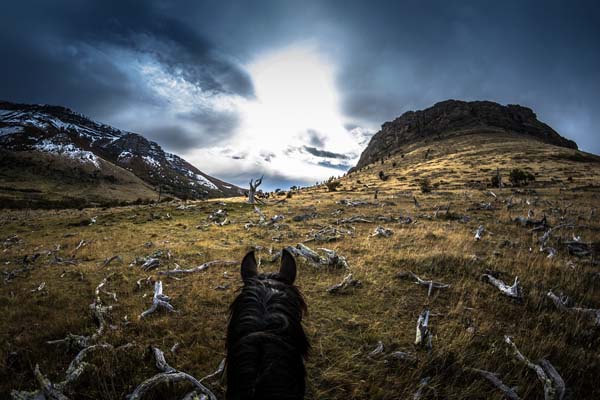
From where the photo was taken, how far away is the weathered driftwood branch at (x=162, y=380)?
2.33m

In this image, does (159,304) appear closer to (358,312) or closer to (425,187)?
(358,312)

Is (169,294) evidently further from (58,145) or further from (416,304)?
(58,145)

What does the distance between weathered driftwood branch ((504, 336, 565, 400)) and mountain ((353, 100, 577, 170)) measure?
103 m

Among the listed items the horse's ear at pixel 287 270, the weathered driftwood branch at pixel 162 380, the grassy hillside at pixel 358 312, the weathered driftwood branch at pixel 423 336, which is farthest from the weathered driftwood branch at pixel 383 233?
the weathered driftwood branch at pixel 162 380

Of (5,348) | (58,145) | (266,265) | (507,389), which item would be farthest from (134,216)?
(58,145)

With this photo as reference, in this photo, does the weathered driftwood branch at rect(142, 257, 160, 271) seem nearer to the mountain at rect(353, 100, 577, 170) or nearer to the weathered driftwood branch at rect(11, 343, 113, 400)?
the weathered driftwood branch at rect(11, 343, 113, 400)

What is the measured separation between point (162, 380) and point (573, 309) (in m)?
6.90

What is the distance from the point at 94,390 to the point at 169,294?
3329 millimetres

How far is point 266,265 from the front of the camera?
8312 millimetres

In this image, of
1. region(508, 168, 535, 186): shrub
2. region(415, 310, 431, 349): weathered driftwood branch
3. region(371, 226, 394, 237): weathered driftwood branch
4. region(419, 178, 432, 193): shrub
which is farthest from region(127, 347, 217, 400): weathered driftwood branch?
region(508, 168, 535, 186): shrub

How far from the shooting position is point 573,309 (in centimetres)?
460

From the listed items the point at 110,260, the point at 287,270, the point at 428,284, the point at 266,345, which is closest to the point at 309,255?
the point at 428,284

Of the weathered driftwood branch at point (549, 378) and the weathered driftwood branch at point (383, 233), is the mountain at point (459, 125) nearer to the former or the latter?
the weathered driftwood branch at point (383, 233)

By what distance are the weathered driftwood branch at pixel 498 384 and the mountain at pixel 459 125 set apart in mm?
103704
